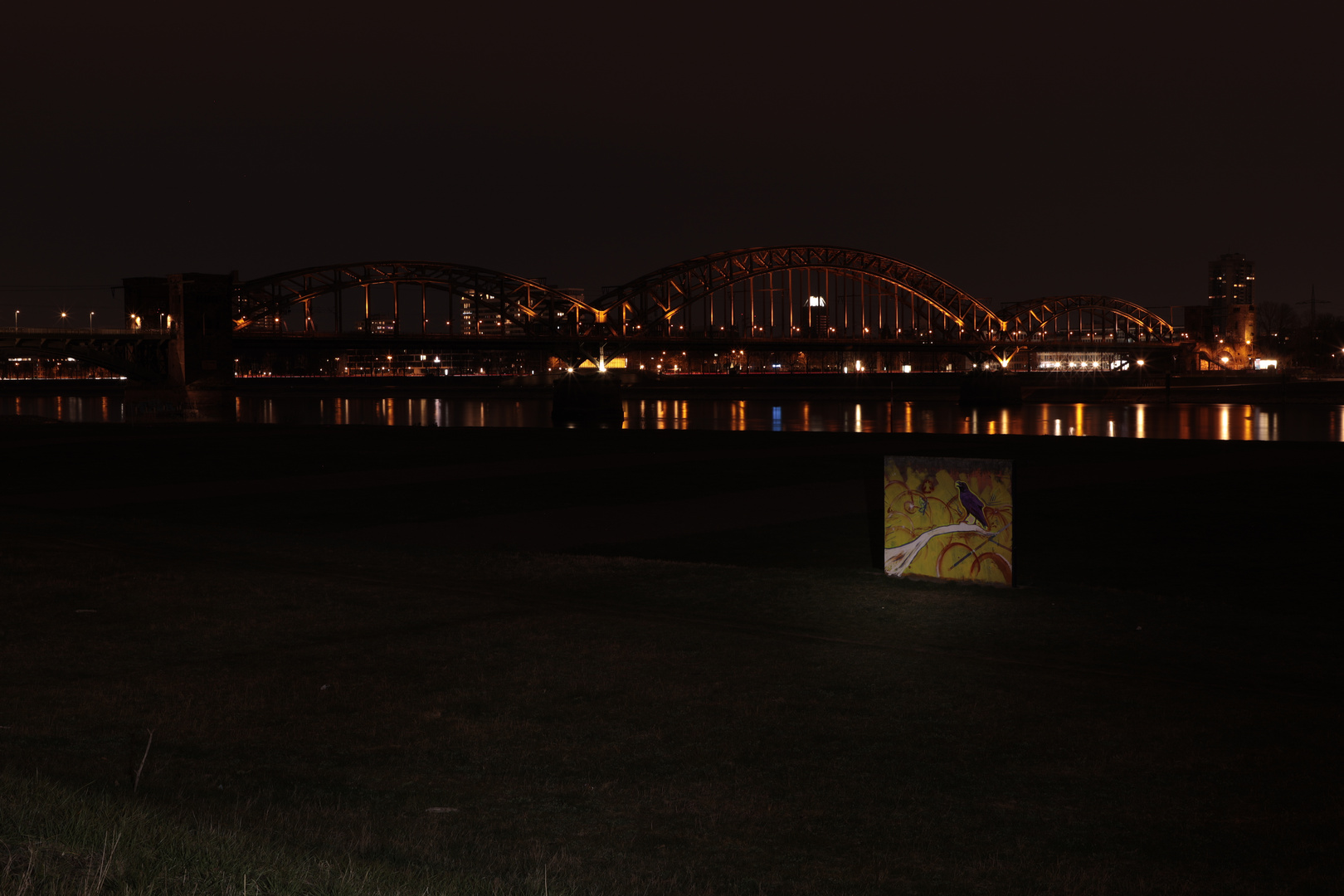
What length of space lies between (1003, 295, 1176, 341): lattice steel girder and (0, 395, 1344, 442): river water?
109237 mm

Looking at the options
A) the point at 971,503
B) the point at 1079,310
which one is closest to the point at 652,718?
the point at 971,503

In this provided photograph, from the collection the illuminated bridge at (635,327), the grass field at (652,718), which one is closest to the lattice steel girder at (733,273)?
the illuminated bridge at (635,327)

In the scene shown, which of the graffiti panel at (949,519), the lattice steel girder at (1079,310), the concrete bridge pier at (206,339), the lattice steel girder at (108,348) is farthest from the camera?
the lattice steel girder at (1079,310)

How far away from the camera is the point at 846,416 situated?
2042 inches

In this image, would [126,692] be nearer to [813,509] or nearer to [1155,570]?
[1155,570]

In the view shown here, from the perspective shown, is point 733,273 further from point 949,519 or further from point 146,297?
point 949,519

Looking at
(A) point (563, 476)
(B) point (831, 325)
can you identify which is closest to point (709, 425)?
(A) point (563, 476)

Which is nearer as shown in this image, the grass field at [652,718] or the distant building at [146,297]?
the grass field at [652,718]

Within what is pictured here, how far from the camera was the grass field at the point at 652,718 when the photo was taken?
15.1 ft

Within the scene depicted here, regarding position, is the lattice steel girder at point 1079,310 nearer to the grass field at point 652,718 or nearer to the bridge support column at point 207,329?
the bridge support column at point 207,329

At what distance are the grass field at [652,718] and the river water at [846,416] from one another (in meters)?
26.6

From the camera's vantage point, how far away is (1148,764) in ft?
19.1

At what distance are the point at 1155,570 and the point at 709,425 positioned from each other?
33714 mm

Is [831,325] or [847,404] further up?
[831,325]
